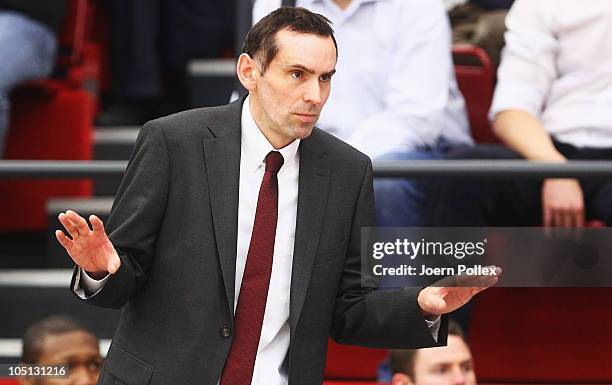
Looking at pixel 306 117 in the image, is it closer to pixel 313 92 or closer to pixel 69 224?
pixel 313 92

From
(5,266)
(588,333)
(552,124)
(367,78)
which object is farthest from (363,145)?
(5,266)

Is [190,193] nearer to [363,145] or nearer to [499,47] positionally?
[363,145]

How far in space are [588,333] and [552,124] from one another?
70 centimetres

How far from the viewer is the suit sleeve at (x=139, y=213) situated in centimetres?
233

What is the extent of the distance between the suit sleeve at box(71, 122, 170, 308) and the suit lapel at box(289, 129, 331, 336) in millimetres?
268

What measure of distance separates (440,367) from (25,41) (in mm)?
1801

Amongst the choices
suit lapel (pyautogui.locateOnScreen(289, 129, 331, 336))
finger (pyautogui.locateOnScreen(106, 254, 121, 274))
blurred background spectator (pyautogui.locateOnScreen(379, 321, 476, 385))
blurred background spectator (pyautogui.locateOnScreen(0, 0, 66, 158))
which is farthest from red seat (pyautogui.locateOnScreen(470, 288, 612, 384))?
blurred background spectator (pyautogui.locateOnScreen(0, 0, 66, 158))

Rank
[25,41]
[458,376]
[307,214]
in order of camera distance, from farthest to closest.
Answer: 1. [25,41]
2. [458,376]
3. [307,214]

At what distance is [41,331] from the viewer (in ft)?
10.5

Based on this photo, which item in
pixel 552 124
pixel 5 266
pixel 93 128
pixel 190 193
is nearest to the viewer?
pixel 190 193

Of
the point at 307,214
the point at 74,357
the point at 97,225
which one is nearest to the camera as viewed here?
the point at 97,225

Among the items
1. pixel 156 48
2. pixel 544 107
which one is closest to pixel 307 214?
pixel 544 107

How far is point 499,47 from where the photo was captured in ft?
13.9

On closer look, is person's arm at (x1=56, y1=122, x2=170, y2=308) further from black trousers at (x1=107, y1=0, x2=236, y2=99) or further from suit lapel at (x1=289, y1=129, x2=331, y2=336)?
black trousers at (x1=107, y1=0, x2=236, y2=99)
